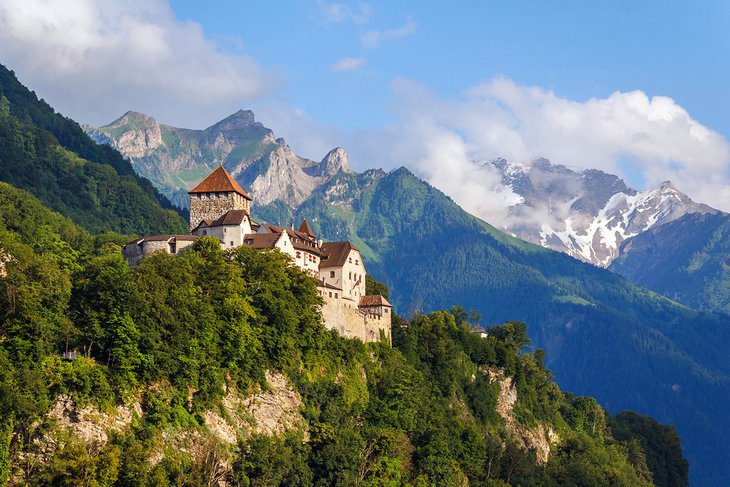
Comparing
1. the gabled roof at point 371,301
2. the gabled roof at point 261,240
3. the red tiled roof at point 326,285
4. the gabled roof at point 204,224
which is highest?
the gabled roof at point 204,224

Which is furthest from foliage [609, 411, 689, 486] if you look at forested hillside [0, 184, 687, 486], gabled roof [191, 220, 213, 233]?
gabled roof [191, 220, 213, 233]

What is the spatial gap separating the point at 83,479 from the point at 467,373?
77.1 metres

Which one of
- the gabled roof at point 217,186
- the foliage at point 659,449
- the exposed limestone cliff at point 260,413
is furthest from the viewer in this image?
the foliage at point 659,449

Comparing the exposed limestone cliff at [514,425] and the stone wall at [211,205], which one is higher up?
the stone wall at [211,205]

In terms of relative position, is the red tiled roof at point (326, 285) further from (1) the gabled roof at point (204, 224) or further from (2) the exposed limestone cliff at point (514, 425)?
(2) the exposed limestone cliff at point (514, 425)

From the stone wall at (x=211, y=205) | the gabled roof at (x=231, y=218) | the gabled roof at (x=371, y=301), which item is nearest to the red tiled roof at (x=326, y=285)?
the gabled roof at (x=371, y=301)

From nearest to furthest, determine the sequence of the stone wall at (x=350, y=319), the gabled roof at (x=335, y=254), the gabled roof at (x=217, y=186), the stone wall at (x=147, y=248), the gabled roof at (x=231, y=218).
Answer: the stone wall at (x=147, y=248) → the stone wall at (x=350, y=319) → the gabled roof at (x=231, y=218) → the gabled roof at (x=335, y=254) → the gabled roof at (x=217, y=186)

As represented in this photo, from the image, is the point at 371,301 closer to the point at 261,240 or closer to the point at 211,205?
the point at 261,240

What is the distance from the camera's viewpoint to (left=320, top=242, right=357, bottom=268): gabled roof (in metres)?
126

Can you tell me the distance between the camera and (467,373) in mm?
142375

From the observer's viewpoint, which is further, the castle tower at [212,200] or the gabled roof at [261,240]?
the castle tower at [212,200]

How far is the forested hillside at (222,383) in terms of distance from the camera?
77125mm

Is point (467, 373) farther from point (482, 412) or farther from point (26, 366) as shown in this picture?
point (26, 366)

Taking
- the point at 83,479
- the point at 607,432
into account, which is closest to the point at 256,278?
the point at 83,479
